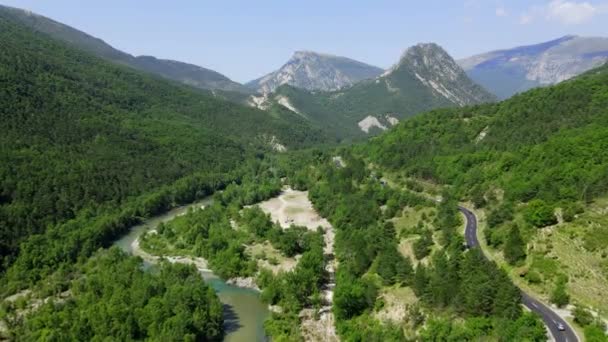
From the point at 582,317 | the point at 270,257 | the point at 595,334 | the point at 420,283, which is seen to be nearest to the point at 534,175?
the point at 420,283

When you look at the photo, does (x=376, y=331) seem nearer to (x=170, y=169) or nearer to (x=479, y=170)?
(x=479, y=170)

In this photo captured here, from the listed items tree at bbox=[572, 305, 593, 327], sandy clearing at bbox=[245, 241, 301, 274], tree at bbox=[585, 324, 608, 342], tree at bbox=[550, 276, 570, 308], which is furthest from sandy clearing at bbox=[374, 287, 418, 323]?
sandy clearing at bbox=[245, 241, 301, 274]

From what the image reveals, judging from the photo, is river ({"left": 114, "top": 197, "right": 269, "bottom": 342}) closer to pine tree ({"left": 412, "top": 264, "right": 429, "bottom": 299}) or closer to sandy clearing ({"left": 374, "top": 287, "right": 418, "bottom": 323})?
sandy clearing ({"left": 374, "top": 287, "right": 418, "bottom": 323})

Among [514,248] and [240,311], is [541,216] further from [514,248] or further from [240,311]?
[240,311]

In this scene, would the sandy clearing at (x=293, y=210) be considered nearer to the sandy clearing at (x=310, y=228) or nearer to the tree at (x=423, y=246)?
the sandy clearing at (x=310, y=228)

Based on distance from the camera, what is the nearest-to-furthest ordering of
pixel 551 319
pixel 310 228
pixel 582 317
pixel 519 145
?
pixel 582 317 < pixel 551 319 < pixel 519 145 < pixel 310 228

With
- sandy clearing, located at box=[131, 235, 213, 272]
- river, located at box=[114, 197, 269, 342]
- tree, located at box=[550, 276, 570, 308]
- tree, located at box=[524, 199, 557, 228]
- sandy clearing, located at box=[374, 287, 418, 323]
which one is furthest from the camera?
sandy clearing, located at box=[131, 235, 213, 272]

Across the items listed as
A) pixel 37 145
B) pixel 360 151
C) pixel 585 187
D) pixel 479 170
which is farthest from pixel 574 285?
pixel 37 145

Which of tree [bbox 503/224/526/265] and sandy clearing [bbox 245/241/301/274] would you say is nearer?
tree [bbox 503/224/526/265]
